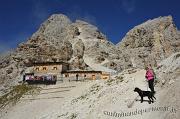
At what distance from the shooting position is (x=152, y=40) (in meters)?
182

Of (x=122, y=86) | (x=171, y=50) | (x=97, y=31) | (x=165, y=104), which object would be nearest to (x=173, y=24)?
(x=171, y=50)

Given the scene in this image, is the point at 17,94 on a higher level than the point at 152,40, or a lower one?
lower

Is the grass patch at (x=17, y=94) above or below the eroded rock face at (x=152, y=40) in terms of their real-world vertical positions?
below

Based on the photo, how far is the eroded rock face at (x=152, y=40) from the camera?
174750mm

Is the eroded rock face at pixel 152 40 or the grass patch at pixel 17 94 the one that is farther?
the eroded rock face at pixel 152 40

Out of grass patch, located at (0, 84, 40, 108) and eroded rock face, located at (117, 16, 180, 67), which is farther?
eroded rock face, located at (117, 16, 180, 67)

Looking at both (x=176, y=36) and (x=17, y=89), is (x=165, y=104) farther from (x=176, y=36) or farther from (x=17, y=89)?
(x=176, y=36)

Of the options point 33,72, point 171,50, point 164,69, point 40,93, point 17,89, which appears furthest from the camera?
point 171,50

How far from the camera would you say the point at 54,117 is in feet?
147

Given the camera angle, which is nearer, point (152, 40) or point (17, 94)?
point (17, 94)

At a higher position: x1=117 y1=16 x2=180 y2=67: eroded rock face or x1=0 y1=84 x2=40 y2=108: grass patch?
x1=117 y1=16 x2=180 y2=67: eroded rock face

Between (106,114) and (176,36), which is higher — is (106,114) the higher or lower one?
the lower one

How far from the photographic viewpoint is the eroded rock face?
17475 centimetres

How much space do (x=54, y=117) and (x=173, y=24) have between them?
155624mm
